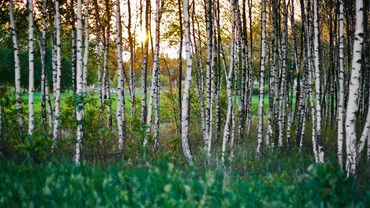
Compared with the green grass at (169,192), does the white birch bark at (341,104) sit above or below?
above

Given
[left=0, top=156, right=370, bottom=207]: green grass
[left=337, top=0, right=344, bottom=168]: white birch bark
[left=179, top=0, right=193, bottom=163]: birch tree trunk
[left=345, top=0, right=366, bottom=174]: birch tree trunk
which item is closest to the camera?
[left=0, top=156, right=370, bottom=207]: green grass

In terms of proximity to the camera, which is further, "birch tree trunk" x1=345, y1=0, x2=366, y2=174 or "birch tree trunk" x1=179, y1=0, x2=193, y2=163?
"birch tree trunk" x1=179, y1=0, x2=193, y2=163

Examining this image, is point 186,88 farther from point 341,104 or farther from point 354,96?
point 354,96

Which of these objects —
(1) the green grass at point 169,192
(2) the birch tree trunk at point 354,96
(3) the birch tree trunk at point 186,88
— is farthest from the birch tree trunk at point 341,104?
(3) the birch tree trunk at point 186,88

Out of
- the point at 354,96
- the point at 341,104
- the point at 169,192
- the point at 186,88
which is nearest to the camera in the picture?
the point at 169,192

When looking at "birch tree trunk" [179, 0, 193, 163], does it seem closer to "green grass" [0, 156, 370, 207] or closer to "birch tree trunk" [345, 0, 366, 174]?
"green grass" [0, 156, 370, 207]

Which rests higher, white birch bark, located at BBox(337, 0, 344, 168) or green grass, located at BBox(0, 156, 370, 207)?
white birch bark, located at BBox(337, 0, 344, 168)

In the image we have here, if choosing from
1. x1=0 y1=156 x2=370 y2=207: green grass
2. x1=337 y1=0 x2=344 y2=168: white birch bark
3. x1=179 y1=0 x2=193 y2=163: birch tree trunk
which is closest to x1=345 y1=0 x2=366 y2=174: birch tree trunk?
x1=337 y1=0 x2=344 y2=168: white birch bark

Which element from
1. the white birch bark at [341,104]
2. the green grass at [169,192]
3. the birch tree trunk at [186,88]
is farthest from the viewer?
the birch tree trunk at [186,88]

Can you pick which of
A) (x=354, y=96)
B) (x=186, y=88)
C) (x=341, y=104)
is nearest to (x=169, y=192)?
(x=354, y=96)

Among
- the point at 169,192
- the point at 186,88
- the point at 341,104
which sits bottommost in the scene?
the point at 169,192

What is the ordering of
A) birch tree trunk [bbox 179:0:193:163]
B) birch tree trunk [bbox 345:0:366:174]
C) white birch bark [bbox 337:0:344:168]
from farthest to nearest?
birch tree trunk [bbox 179:0:193:163] < white birch bark [bbox 337:0:344:168] < birch tree trunk [bbox 345:0:366:174]

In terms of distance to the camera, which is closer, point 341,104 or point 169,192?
point 169,192

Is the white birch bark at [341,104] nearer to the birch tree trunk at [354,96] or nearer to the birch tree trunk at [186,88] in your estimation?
the birch tree trunk at [354,96]
